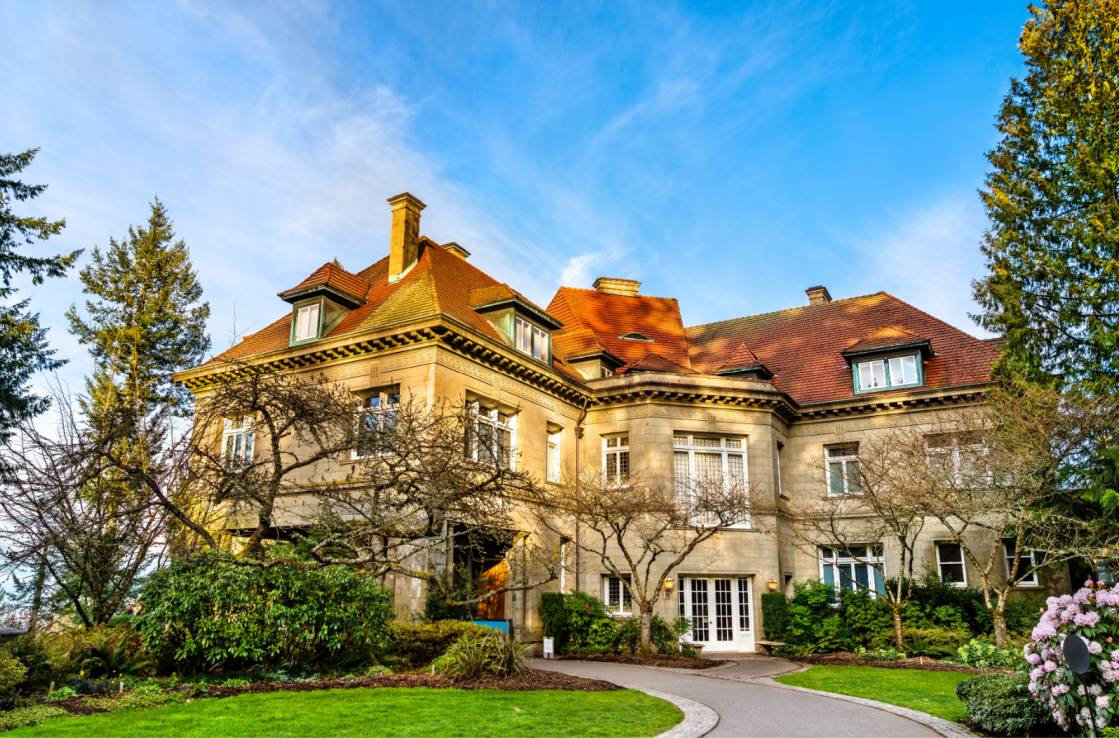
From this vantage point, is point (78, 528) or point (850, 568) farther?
point (850, 568)

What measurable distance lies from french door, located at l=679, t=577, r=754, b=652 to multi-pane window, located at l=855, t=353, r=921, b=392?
290 inches

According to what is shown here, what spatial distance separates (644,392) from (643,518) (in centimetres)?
364

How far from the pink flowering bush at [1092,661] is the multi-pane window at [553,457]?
14848 millimetres

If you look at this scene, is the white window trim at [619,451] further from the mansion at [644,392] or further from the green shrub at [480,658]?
the green shrub at [480,658]

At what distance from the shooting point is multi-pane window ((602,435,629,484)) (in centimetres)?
2312

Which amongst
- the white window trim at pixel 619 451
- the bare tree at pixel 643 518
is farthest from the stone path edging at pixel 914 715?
the white window trim at pixel 619 451

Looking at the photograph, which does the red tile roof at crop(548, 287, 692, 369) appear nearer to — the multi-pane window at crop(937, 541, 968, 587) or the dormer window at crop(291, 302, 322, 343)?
the dormer window at crop(291, 302, 322, 343)

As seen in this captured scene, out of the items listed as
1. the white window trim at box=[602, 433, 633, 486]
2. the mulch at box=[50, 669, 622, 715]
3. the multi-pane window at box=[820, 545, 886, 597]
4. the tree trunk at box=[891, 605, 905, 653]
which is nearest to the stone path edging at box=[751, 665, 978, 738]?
the mulch at box=[50, 669, 622, 715]

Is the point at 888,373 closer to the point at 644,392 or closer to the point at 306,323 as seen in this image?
the point at 644,392

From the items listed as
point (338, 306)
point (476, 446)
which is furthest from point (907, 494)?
point (338, 306)

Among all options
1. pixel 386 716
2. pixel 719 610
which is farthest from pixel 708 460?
pixel 386 716

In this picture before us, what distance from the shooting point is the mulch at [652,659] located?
1709cm

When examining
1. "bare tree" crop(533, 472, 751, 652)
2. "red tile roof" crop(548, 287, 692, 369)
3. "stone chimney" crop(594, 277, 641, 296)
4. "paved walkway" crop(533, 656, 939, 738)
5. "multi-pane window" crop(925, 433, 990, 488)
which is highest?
"stone chimney" crop(594, 277, 641, 296)

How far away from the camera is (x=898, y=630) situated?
19.0 meters
